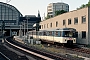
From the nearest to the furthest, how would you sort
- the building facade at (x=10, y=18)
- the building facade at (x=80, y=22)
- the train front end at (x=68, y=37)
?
the train front end at (x=68, y=37) < the building facade at (x=80, y=22) < the building facade at (x=10, y=18)

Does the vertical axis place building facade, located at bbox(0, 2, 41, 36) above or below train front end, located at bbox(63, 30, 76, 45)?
above

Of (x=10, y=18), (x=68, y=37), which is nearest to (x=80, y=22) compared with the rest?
(x=68, y=37)

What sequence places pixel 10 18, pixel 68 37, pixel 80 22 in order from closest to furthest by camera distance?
pixel 68 37, pixel 80 22, pixel 10 18

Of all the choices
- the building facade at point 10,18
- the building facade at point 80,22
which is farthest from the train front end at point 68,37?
the building facade at point 10,18

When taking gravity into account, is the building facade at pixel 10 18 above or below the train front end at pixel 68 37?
above

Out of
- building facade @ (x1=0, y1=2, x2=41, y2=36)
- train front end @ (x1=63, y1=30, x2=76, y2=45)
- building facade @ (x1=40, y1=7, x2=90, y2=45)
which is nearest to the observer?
train front end @ (x1=63, y1=30, x2=76, y2=45)

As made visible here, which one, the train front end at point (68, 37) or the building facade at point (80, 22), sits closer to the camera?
the train front end at point (68, 37)

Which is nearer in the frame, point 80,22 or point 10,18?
point 80,22

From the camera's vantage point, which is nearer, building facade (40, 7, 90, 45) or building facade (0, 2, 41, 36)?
building facade (40, 7, 90, 45)

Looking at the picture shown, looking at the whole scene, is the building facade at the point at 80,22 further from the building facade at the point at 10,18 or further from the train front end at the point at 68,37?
the building facade at the point at 10,18

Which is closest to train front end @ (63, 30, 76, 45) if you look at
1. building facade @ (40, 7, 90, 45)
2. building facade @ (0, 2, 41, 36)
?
Result: building facade @ (40, 7, 90, 45)

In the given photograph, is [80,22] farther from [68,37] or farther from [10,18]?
[10,18]

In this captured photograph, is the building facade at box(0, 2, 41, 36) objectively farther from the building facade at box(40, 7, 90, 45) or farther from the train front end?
the train front end

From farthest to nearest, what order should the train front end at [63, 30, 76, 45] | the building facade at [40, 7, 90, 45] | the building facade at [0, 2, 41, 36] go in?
the building facade at [0, 2, 41, 36] < the building facade at [40, 7, 90, 45] < the train front end at [63, 30, 76, 45]
